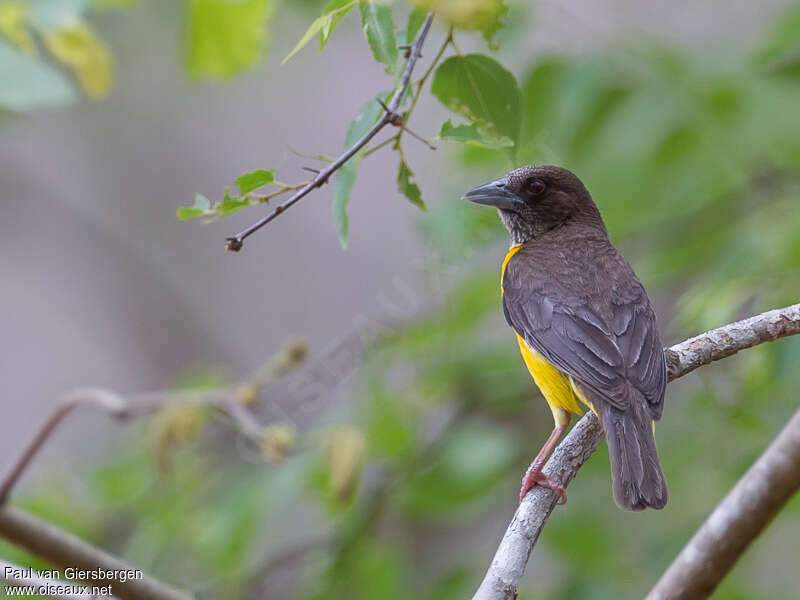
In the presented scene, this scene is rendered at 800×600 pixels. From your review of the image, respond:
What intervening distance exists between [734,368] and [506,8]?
2.47 m

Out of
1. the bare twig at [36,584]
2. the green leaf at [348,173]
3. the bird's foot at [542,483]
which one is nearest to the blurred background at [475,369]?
the green leaf at [348,173]

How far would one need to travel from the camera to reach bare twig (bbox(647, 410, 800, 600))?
9.34ft

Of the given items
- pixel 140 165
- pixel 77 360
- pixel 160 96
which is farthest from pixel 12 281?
pixel 160 96

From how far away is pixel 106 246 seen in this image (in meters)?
8.80

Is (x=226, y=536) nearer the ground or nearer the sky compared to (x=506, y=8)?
nearer the ground

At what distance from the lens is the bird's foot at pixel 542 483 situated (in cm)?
271

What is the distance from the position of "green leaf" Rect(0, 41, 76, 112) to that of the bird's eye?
6.81 feet

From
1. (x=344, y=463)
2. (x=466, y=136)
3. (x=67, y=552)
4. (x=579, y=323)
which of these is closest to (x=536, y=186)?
(x=579, y=323)

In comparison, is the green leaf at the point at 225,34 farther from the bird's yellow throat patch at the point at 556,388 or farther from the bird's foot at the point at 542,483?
the bird's foot at the point at 542,483

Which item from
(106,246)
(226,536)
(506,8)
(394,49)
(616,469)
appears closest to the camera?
(394,49)

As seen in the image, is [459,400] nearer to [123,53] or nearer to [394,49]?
[394,49]

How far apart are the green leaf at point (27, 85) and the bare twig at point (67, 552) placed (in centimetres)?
128

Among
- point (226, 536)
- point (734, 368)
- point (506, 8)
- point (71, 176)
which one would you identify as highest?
point (71, 176)

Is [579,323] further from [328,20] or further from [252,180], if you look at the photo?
[328,20]
